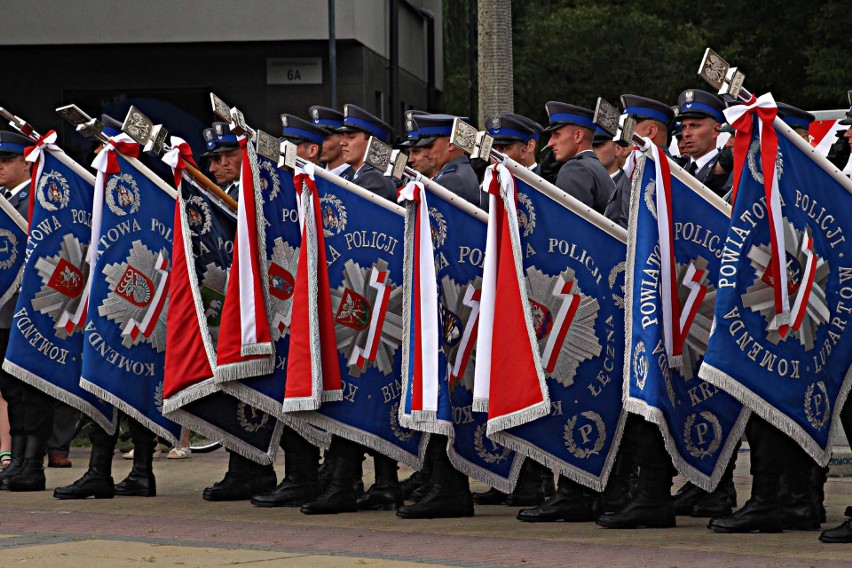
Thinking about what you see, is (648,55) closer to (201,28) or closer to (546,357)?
(201,28)

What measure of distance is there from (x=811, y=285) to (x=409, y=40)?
1977cm

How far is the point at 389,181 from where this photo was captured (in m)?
10.3

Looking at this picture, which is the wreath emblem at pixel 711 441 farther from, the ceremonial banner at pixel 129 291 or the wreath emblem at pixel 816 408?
the ceremonial banner at pixel 129 291

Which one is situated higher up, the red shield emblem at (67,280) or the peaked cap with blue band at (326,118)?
the peaked cap with blue band at (326,118)

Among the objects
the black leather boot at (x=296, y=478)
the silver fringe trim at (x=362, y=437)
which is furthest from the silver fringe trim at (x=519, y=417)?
the black leather boot at (x=296, y=478)

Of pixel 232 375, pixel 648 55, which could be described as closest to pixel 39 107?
pixel 648 55

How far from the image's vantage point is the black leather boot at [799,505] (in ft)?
28.1

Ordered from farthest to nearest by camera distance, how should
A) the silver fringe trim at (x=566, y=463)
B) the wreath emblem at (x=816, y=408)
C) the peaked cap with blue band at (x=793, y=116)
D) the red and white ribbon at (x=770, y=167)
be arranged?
the peaked cap with blue band at (x=793, y=116), the silver fringe trim at (x=566, y=463), the wreath emblem at (x=816, y=408), the red and white ribbon at (x=770, y=167)

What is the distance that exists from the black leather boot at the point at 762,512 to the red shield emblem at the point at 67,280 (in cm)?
480

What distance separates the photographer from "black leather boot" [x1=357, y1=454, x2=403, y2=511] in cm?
1007

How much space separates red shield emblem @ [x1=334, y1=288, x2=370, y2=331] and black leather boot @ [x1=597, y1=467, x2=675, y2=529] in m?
1.94

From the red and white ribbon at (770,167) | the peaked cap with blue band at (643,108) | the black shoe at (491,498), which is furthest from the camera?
the black shoe at (491,498)

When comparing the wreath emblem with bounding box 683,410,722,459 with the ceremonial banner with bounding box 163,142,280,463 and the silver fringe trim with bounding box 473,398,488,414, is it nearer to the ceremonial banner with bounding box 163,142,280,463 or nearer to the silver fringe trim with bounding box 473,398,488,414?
the silver fringe trim with bounding box 473,398,488,414

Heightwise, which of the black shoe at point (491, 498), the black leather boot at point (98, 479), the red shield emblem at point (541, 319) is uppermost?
the red shield emblem at point (541, 319)
